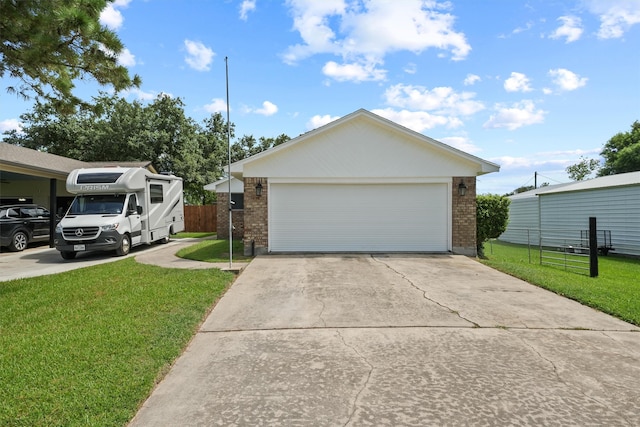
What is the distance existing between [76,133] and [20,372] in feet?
98.6

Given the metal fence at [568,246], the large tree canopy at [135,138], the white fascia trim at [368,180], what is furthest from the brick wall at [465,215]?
the large tree canopy at [135,138]

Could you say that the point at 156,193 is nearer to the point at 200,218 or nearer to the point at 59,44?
the point at 59,44

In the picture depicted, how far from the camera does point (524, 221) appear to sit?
2189 cm

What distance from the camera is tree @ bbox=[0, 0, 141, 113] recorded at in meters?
6.11

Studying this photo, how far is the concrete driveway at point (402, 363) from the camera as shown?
2.88m

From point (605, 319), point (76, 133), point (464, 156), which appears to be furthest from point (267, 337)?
point (76, 133)

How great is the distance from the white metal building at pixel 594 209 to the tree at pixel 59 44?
40.8 feet

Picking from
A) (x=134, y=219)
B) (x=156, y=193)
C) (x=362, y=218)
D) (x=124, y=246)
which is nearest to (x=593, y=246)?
(x=362, y=218)

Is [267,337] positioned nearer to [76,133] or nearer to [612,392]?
[612,392]

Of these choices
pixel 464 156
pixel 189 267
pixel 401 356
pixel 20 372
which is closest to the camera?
pixel 20 372

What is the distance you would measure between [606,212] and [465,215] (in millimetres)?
8806

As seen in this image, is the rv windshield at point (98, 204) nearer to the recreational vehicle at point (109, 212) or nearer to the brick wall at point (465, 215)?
the recreational vehicle at point (109, 212)

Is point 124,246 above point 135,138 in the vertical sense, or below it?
below

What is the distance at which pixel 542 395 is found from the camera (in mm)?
3141
